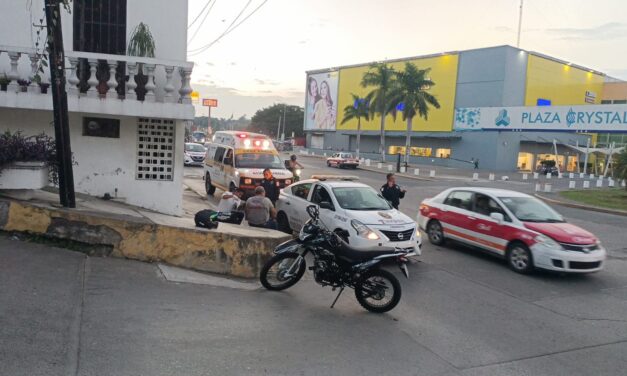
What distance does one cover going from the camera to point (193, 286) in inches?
270

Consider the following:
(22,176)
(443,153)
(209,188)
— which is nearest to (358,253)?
(22,176)

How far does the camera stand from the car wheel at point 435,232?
38.3ft

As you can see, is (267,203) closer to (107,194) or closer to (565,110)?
(107,194)

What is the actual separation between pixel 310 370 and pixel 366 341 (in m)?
1.12

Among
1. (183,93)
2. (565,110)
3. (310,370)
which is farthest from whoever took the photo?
(565,110)

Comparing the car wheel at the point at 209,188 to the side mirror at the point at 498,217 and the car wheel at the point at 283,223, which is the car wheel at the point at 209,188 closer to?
the car wheel at the point at 283,223

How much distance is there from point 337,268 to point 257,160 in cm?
1046

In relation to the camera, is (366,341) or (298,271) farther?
(298,271)

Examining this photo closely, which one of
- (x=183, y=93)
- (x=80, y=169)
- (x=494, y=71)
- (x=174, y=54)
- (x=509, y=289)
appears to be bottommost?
(x=509, y=289)

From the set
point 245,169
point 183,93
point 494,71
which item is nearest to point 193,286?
point 183,93

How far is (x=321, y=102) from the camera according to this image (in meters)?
78.4

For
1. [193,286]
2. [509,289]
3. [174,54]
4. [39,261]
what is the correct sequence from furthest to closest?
[174,54]
[509,289]
[193,286]
[39,261]

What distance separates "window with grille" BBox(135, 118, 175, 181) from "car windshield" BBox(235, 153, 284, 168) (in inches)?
229

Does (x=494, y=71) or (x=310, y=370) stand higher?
(x=494, y=71)
